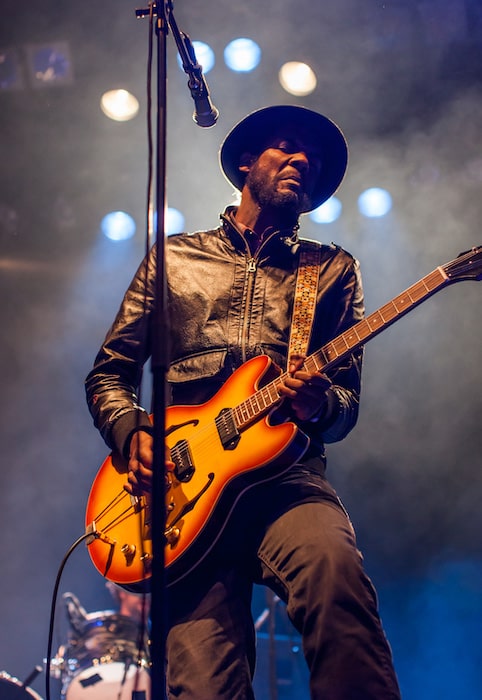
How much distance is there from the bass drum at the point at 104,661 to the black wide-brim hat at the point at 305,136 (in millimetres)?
3618

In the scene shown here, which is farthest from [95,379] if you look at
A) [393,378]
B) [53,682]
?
[53,682]

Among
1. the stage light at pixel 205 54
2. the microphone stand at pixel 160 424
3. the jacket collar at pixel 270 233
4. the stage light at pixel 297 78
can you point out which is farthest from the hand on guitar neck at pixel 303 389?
the stage light at pixel 205 54

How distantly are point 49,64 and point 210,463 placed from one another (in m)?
5.72

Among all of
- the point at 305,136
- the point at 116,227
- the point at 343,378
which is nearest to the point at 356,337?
the point at 343,378

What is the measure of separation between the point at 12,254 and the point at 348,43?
4.26 m

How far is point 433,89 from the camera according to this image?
21.2 feet

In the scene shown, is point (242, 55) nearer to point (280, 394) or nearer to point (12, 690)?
point (280, 394)

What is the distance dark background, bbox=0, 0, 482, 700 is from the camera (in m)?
6.27

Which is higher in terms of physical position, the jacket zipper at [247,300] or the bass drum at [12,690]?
the jacket zipper at [247,300]

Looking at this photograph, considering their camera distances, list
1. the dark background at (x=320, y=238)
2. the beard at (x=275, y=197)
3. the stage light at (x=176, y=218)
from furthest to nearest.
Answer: the stage light at (x=176, y=218)
the dark background at (x=320, y=238)
the beard at (x=275, y=197)

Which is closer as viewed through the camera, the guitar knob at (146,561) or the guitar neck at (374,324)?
the guitar knob at (146,561)

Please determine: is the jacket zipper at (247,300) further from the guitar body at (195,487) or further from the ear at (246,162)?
the ear at (246,162)

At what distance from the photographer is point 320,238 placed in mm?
6938

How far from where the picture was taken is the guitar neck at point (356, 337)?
2.59 m
